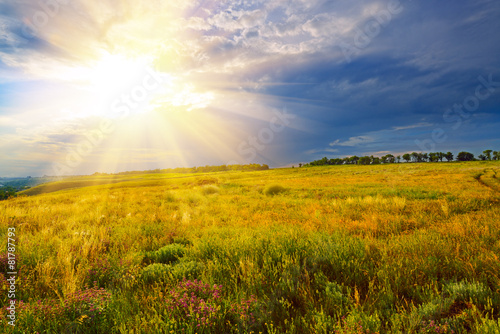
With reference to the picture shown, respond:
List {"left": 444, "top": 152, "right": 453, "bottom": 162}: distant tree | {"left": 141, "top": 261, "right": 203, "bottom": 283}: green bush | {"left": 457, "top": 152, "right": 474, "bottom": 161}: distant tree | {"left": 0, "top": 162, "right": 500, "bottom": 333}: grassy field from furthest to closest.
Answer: {"left": 444, "top": 152, "right": 453, "bottom": 162}: distant tree
{"left": 457, "top": 152, "right": 474, "bottom": 161}: distant tree
{"left": 141, "top": 261, "right": 203, "bottom": 283}: green bush
{"left": 0, "top": 162, "right": 500, "bottom": 333}: grassy field

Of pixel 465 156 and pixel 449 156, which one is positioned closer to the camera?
pixel 465 156

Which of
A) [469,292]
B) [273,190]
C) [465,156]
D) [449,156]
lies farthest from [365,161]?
[469,292]

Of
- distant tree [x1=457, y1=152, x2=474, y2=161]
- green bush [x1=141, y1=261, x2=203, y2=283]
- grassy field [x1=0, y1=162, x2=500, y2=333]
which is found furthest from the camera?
distant tree [x1=457, y1=152, x2=474, y2=161]

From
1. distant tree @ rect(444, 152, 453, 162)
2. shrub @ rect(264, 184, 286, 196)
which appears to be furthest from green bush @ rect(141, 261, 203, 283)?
distant tree @ rect(444, 152, 453, 162)

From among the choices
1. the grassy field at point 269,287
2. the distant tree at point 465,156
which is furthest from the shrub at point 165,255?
the distant tree at point 465,156

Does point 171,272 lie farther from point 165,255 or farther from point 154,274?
point 165,255

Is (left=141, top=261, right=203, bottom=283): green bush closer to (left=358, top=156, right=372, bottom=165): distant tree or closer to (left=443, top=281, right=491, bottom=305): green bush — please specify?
(left=443, top=281, right=491, bottom=305): green bush

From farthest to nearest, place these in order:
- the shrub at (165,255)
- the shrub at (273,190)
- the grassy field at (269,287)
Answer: the shrub at (273,190) < the shrub at (165,255) < the grassy field at (269,287)

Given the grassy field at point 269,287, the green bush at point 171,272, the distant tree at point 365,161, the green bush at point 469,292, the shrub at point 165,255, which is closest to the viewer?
the grassy field at point 269,287

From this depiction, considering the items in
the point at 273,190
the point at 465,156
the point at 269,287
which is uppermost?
the point at 465,156

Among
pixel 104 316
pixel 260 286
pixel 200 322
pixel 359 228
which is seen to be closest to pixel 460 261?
pixel 359 228

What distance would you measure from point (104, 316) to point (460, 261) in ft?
18.7

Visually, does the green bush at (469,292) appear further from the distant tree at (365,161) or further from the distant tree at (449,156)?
the distant tree at (449,156)

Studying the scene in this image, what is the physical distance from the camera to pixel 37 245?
17.7 ft
